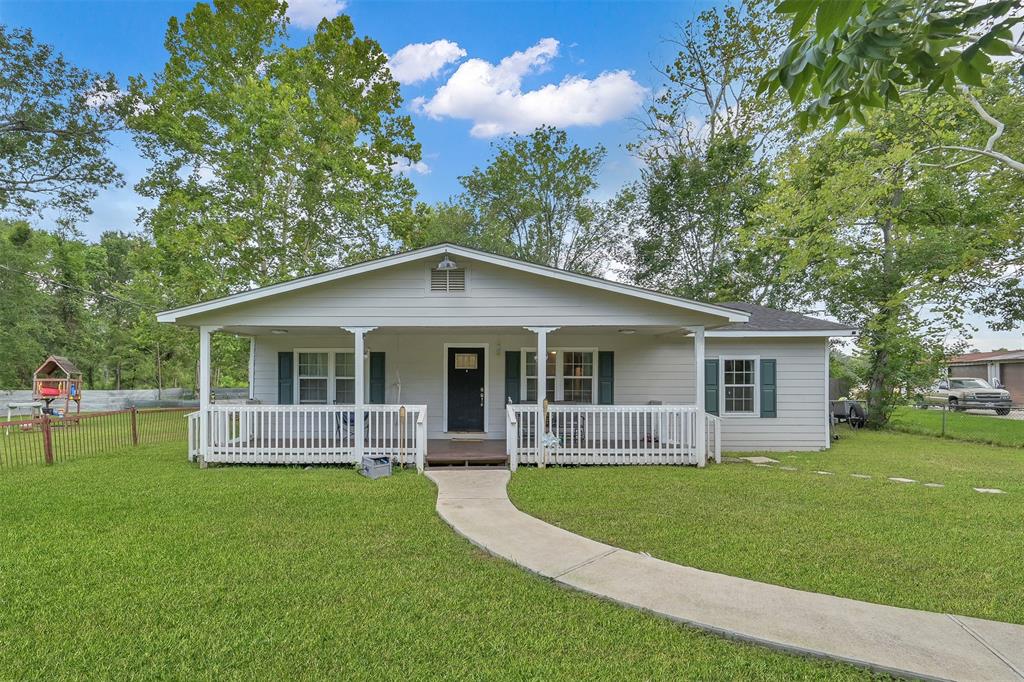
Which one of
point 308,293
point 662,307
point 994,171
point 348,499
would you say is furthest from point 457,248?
point 994,171

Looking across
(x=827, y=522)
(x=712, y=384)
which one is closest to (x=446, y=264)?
(x=827, y=522)

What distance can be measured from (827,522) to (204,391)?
905 centimetres

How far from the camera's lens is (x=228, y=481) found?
6.89 meters

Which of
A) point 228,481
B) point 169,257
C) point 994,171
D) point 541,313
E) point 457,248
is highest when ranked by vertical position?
point 994,171

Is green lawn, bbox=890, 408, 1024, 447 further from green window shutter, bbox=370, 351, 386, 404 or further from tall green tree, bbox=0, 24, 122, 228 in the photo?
tall green tree, bbox=0, 24, 122, 228

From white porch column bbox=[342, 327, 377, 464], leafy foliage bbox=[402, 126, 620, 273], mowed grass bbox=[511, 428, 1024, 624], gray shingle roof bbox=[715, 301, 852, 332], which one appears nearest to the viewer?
mowed grass bbox=[511, 428, 1024, 624]

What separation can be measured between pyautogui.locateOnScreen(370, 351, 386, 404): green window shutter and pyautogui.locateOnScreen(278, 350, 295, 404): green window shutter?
1.65 meters

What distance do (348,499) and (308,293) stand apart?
11.9 ft

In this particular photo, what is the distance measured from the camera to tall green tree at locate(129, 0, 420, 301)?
15648 mm

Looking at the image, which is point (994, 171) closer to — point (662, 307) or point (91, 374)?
point (662, 307)

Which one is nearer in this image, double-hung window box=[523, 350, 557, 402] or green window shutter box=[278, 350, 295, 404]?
green window shutter box=[278, 350, 295, 404]

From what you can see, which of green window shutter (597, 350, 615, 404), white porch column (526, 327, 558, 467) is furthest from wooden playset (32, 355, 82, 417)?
green window shutter (597, 350, 615, 404)

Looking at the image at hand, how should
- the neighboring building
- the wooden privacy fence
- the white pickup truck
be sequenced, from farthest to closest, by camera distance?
the neighboring building
the white pickup truck
the wooden privacy fence

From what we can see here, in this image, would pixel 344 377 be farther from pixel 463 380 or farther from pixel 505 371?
pixel 505 371
